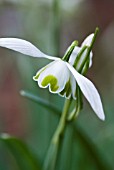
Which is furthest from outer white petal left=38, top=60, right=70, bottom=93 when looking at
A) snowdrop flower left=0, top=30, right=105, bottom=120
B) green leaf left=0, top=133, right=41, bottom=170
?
green leaf left=0, top=133, right=41, bottom=170

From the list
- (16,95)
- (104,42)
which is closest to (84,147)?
(104,42)

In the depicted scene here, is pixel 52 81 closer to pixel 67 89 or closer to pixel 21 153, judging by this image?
pixel 67 89

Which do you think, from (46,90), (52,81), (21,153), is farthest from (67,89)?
(46,90)

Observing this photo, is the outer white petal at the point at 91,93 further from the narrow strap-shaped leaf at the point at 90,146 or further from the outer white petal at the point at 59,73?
the narrow strap-shaped leaf at the point at 90,146

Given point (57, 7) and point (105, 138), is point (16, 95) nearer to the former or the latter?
point (105, 138)

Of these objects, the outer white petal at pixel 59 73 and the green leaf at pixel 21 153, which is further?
the green leaf at pixel 21 153

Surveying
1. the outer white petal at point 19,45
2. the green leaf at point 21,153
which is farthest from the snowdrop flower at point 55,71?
the green leaf at point 21,153

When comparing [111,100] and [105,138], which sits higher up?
[111,100]
